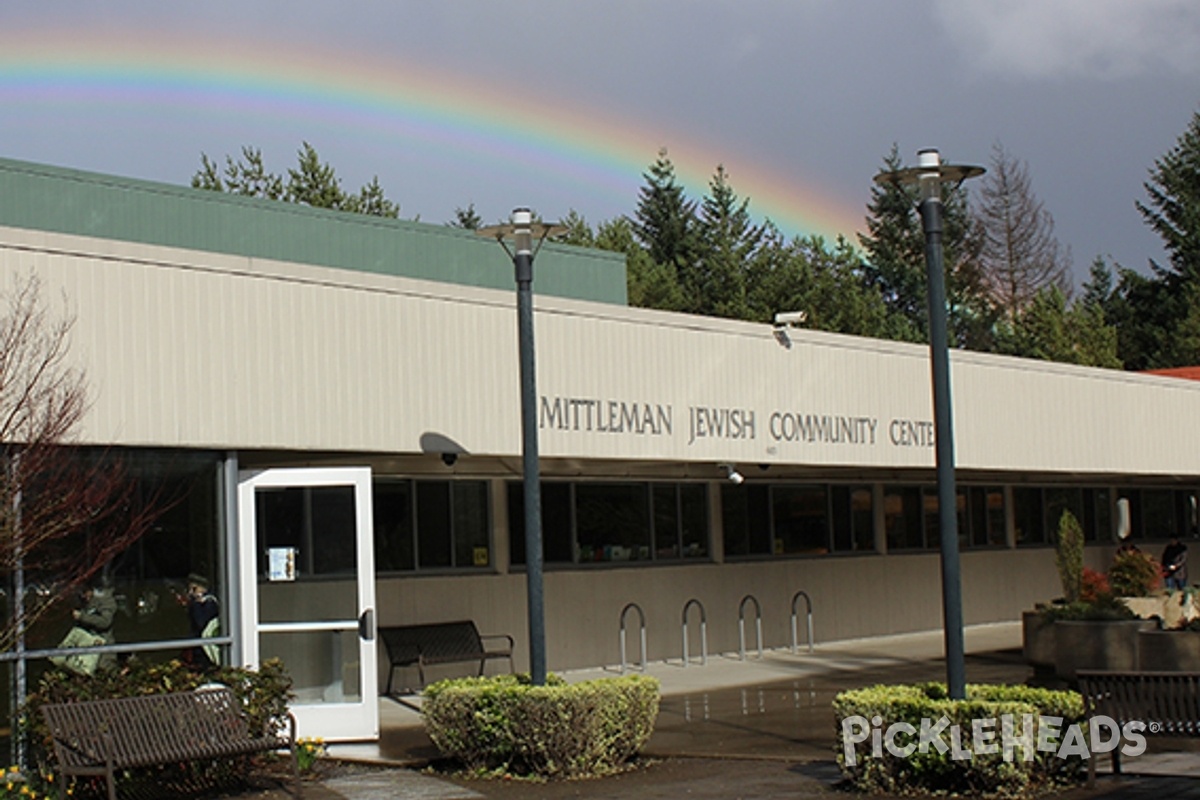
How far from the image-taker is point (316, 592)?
46.9 feet

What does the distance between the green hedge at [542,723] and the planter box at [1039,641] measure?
5.49 meters

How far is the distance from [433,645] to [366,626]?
4.53 m

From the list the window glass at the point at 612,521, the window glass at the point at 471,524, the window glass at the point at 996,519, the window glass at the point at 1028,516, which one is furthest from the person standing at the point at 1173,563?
the window glass at the point at 471,524

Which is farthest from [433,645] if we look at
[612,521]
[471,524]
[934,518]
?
[934,518]

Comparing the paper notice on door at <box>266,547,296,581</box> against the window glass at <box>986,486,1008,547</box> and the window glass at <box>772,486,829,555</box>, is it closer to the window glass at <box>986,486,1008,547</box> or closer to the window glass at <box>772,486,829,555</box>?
the window glass at <box>772,486,829,555</box>

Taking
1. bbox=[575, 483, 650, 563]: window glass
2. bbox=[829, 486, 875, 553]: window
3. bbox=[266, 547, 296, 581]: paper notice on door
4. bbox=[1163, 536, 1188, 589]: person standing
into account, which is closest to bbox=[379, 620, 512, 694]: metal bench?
bbox=[575, 483, 650, 563]: window glass

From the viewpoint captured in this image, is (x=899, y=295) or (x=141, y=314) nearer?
(x=141, y=314)

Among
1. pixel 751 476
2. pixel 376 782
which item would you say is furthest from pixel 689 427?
pixel 376 782

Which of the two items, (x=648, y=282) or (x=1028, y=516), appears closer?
(x=1028, y=516)

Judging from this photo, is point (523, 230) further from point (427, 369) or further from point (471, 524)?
point (471, 524)

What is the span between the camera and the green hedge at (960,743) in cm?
1034

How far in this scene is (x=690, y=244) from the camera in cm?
5703

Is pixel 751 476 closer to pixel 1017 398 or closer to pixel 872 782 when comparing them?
pixel 1017 398

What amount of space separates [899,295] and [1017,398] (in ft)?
130
